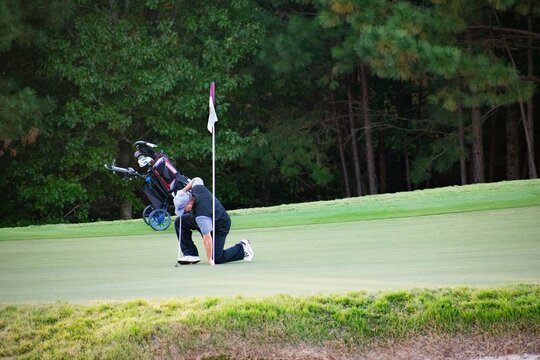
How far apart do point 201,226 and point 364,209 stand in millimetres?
7708

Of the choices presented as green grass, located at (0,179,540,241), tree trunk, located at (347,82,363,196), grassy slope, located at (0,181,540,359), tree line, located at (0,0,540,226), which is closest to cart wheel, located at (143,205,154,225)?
green grass, located at (0,179,540,241)

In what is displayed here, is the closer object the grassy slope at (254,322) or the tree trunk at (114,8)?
the grassy slope at (254,322)

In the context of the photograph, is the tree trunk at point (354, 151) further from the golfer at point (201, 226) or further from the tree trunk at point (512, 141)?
the golfer at point (201, 226)

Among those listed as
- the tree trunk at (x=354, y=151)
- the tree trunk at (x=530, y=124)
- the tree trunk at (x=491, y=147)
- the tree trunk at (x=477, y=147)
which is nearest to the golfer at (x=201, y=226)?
A: the tree trunk at (x=530, y=124)

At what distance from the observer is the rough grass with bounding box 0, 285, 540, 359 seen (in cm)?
807

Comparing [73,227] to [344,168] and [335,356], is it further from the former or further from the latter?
[344,168]

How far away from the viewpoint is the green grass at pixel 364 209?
18688 mm

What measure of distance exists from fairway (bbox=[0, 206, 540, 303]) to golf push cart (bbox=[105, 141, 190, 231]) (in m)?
2.63

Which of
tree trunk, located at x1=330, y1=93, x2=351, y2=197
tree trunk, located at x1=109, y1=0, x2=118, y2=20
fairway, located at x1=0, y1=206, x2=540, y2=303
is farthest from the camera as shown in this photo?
tree trunk, located at x1=330, y1=93, x2=351, y2=197

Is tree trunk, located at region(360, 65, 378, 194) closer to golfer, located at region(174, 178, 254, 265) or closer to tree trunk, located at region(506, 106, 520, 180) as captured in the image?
tree trunk, located at region(506, 106, 520, 180)

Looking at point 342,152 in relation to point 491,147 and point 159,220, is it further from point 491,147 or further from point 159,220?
point 159,220

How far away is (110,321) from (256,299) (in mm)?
1161

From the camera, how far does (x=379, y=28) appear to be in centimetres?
2728

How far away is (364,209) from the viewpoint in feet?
65.1
